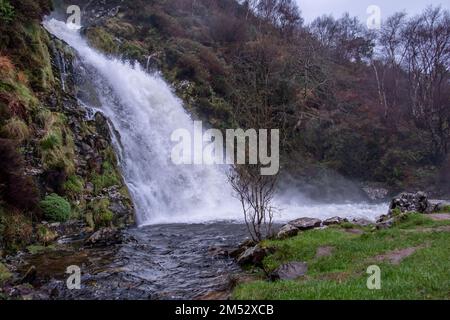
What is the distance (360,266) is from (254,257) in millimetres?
3381

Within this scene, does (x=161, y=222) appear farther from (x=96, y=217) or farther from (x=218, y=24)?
(x=218, y=24)

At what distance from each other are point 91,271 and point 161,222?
352 inches

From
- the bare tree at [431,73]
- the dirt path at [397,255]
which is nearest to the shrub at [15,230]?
the dirt path at [397,255]

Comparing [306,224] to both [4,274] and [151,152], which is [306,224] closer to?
[4,274]

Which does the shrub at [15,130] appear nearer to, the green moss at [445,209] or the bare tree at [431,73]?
the green moss at [445,209]

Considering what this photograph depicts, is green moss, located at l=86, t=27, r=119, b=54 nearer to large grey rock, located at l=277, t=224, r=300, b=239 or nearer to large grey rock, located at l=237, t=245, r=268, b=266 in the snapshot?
large grey rock, located at l=277, t=224, r=300, b=239

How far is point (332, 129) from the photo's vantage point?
39031 mm

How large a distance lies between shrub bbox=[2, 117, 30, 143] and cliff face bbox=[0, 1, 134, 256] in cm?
3

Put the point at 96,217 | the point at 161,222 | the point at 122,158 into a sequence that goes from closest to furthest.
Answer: the point at 96,217
the point at 161,222
the point at 122,158

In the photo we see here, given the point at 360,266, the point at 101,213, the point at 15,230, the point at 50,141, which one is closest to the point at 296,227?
the point at 360,266

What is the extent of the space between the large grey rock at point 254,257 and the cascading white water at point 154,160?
8.42 meters

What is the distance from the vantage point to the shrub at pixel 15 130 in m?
14.2
